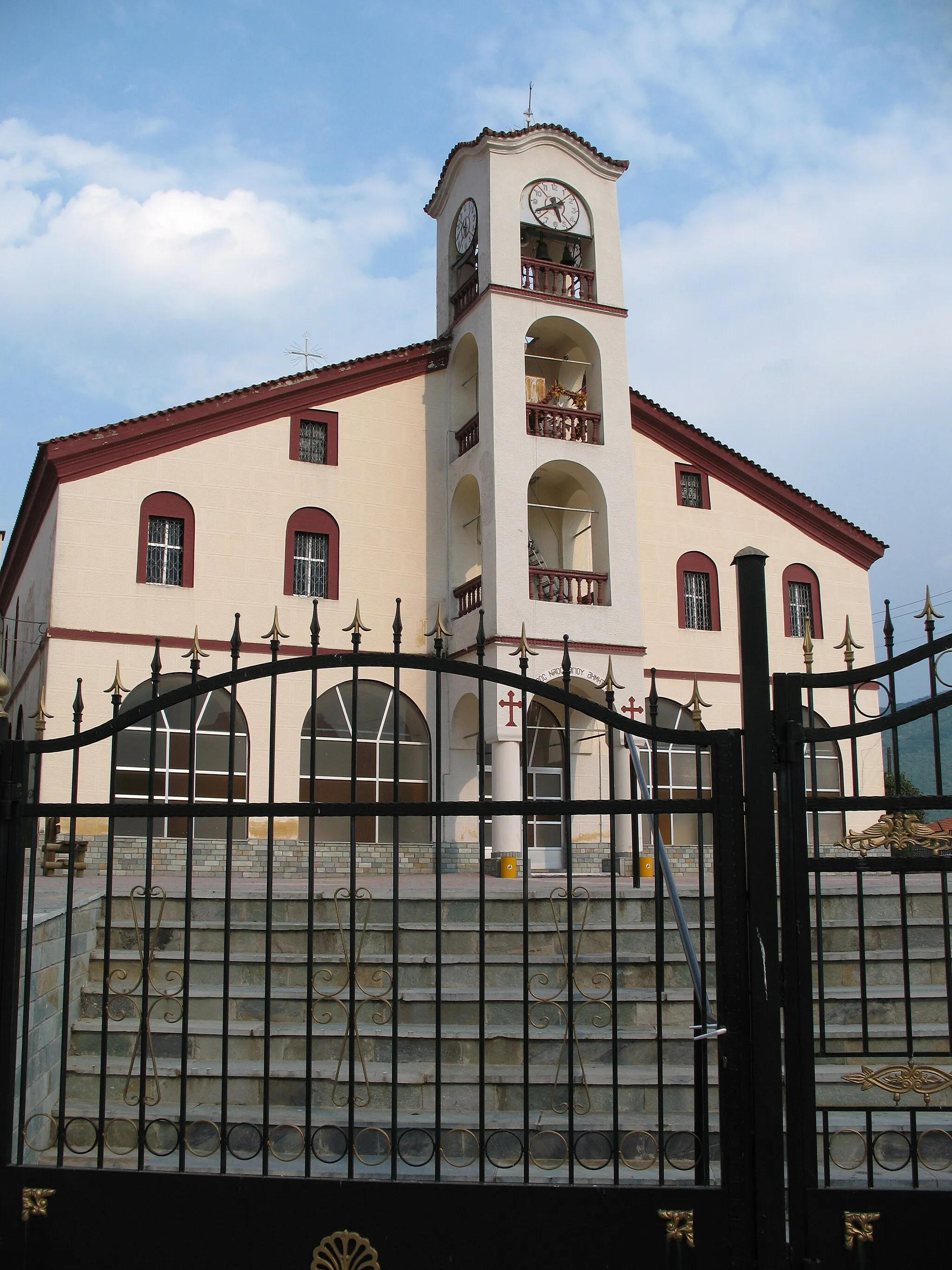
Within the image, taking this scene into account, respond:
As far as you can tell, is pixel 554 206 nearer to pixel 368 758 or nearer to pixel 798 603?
pixel 798 603

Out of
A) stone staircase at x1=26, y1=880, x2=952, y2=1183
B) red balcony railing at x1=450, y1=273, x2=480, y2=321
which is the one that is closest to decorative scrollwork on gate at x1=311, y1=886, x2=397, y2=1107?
stone staircase at x1=26, y1=880, x2=952, y2=1183

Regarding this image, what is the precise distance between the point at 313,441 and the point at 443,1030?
564 inches

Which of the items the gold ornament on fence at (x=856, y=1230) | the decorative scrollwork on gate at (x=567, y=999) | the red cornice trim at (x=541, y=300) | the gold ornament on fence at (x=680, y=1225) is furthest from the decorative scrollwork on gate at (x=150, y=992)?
the red cornice trim at (x=541, y=300)

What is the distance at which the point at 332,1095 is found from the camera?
5.51 meters

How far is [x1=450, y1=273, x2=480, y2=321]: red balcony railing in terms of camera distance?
1923 cm

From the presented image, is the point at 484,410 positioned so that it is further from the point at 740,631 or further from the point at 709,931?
the point at 740,631

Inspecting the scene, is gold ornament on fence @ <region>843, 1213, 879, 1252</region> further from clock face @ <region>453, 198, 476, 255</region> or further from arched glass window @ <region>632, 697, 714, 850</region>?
clock face @ <region>453, 198, 476, 255</region>

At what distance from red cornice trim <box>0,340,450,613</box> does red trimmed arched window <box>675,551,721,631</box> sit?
19.2ft

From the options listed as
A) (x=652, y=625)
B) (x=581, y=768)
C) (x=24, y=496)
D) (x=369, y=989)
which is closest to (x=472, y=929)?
(x=369, y=989)

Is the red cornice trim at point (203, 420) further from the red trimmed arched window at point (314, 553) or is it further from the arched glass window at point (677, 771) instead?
the arched glass window at point (677, 771)

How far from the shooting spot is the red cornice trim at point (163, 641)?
16469 millimetres

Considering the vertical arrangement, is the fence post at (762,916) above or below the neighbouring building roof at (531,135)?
below

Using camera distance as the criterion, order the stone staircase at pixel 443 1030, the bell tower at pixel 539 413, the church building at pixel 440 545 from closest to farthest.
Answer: the stone staircase at pixel 443 1030
the church building at pixel 440 545
the bell tower at pixel 539 413

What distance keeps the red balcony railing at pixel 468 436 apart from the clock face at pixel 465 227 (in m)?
3.04
